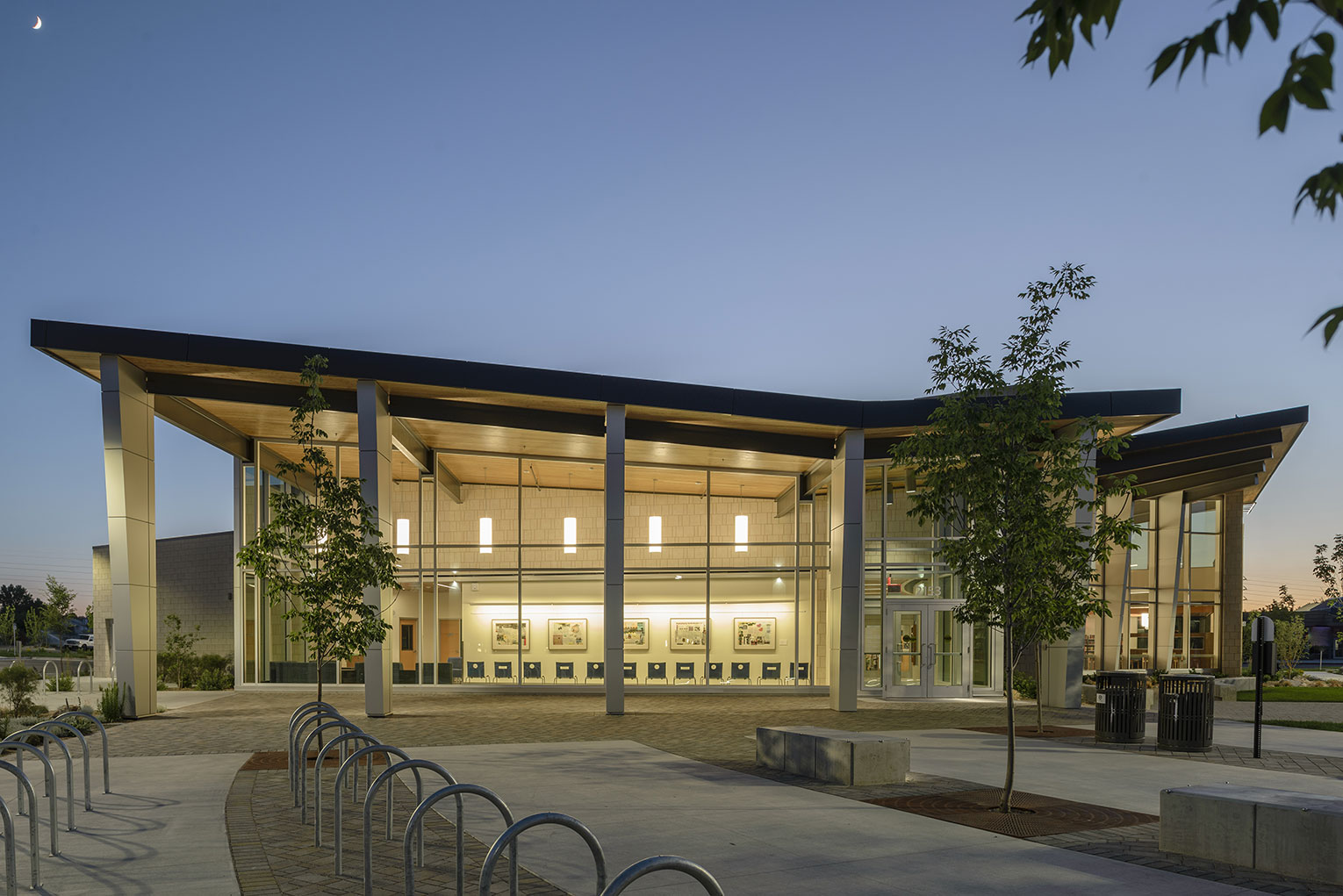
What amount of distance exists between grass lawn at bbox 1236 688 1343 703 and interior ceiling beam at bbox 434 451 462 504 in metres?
23.1

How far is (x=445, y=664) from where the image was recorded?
2905cm

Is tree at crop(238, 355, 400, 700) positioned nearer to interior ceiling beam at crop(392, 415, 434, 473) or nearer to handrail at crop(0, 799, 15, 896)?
handrail at crop(0, 799, 15, 896)

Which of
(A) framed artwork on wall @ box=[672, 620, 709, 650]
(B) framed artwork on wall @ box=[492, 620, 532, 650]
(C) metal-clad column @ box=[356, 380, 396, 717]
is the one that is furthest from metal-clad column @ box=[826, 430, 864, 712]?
(B) framed artwork on wall @ box=[492, 620, 532, 650]

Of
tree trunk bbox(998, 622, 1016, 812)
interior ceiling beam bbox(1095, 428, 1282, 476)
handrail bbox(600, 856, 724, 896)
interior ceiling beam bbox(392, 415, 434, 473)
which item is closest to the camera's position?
handrail bbox(600, 856, 724, 896)

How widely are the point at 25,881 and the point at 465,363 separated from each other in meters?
15.0

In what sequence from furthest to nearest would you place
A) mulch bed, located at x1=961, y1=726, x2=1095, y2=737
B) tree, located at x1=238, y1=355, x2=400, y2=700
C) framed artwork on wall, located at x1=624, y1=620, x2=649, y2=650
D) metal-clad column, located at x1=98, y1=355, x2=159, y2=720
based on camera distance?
framed artwork on wall, located at x1=624, y1=620, x2=649, y2=650
metal-clad column, located at x1=98, y1=355, x2=159, y2=720
mulch bed, located at x1=961, y1=726, x2=1095, y2=737
tree, located at x1=238, y1=355, x2=400, y2=700

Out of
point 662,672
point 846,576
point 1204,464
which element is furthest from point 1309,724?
point 662,672

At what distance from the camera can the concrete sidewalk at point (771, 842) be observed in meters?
7.31

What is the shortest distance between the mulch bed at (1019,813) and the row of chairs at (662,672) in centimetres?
1740

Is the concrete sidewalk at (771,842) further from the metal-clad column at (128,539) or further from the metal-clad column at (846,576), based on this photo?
the metal-clad column at (128,539)

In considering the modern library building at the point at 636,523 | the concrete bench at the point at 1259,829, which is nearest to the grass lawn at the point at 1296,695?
the modern library building at the point at 636,523

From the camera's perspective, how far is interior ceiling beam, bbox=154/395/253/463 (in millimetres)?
22953

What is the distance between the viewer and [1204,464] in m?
32.7

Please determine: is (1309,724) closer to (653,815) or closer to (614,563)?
(614,563)
